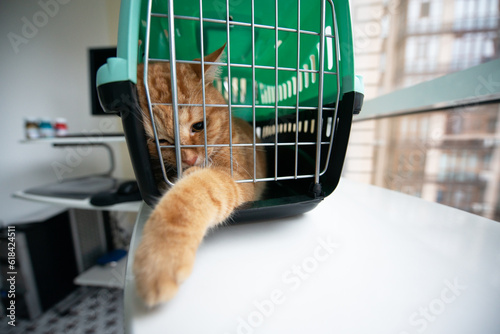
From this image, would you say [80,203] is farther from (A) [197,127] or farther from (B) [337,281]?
(B) [337,281]

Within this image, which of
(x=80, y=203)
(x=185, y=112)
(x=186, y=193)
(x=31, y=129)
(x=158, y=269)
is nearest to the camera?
(x=158, y=269)

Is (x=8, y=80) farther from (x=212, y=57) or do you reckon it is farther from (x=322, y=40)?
(x=322, y=40)

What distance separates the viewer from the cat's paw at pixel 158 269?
288mm

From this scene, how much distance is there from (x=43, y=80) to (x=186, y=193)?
1911mm

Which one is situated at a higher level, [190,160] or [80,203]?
[190,160]

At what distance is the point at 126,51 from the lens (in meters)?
0.39

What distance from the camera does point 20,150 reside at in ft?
4.96

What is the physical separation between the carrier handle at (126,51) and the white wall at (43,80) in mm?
1683

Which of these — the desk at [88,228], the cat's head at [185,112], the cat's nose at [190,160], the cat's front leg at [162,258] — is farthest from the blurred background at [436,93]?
the desk at [88,228]

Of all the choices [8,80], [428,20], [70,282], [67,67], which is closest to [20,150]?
[8,80]

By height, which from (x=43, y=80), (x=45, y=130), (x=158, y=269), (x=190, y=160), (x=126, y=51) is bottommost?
(x=158, y=269)

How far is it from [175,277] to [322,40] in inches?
20.9

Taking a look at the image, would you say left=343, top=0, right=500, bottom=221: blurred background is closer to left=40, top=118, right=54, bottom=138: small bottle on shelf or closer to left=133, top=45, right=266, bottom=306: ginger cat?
left=133, top=45, right=266, bottom=306: ginger cat

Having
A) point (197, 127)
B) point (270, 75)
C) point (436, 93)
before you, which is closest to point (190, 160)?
point (197, 127)
